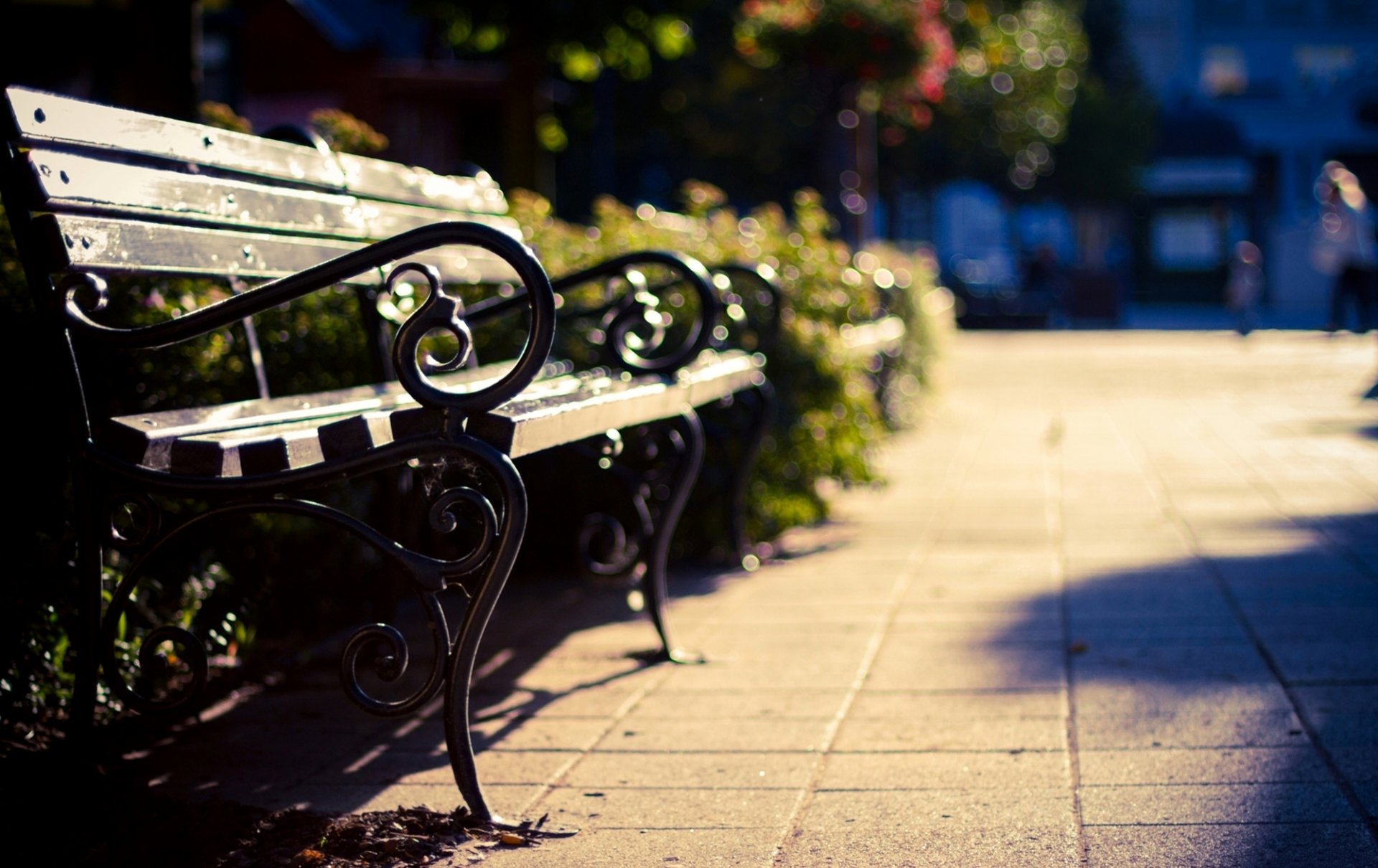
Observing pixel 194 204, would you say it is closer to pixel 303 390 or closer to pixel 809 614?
pixel 303 390

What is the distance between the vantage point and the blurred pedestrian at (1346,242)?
55.9 feet

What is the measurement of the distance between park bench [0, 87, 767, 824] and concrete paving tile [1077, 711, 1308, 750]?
3.78ft

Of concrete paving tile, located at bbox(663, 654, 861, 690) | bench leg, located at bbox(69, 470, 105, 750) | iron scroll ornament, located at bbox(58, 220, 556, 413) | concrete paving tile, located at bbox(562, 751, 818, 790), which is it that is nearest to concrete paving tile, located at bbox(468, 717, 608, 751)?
concrete paving tile, located at bbox(562, 751, 818, 790)

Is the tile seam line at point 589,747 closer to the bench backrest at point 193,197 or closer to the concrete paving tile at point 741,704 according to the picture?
the concrete paving tile at point 741,704

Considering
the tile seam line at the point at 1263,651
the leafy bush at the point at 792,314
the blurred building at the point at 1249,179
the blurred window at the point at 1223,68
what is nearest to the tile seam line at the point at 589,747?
the tile seam line at the point at 1263,651

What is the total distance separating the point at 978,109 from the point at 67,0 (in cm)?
2207

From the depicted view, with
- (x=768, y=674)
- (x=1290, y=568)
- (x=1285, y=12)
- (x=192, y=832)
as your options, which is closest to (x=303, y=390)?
(x=768, y=674)

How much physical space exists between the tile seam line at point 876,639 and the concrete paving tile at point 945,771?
1.9 inches

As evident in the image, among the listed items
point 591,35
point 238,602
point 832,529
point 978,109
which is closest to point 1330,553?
point 832,529

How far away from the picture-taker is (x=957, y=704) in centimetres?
365

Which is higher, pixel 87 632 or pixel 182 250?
pixel 182 250

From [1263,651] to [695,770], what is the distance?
1.59 metres

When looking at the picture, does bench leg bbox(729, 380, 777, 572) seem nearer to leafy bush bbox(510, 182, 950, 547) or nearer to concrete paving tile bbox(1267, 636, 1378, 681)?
leafy bush bbox(510, 182, 950, 547)

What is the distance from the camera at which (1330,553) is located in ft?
17.8
